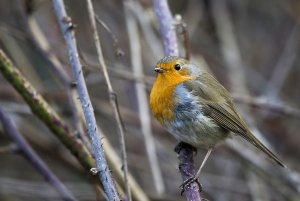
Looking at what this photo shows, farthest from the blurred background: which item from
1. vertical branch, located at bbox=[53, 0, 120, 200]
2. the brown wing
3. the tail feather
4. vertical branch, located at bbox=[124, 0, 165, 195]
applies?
vertical branch, located at bbox=[53, 0, 120, 200]

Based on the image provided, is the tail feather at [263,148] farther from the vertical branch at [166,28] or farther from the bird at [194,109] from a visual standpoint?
the vertical branch at [166,28]

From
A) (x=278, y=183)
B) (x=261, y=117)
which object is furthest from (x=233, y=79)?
(x=278, y=183)

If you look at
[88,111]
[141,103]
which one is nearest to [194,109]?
[141,103]

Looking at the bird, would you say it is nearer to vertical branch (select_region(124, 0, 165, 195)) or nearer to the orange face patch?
the orange face patch

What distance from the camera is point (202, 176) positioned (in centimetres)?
437

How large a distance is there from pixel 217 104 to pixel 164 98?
1.03 feet

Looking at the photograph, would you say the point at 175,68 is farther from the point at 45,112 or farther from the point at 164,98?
the point at 45,112

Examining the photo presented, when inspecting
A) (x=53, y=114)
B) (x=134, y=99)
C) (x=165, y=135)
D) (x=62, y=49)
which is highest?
(x=134, y=99)

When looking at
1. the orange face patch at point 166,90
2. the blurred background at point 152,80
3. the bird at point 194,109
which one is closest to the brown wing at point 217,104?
the bird at point 194,109

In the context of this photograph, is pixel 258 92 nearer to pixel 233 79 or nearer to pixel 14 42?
pixel 233 79

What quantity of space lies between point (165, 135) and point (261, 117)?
1022 millimetres

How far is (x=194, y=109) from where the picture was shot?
290 cm

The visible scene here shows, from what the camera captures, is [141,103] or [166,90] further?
[141,103]

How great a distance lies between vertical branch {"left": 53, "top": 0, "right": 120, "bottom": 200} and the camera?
1.78 metres
